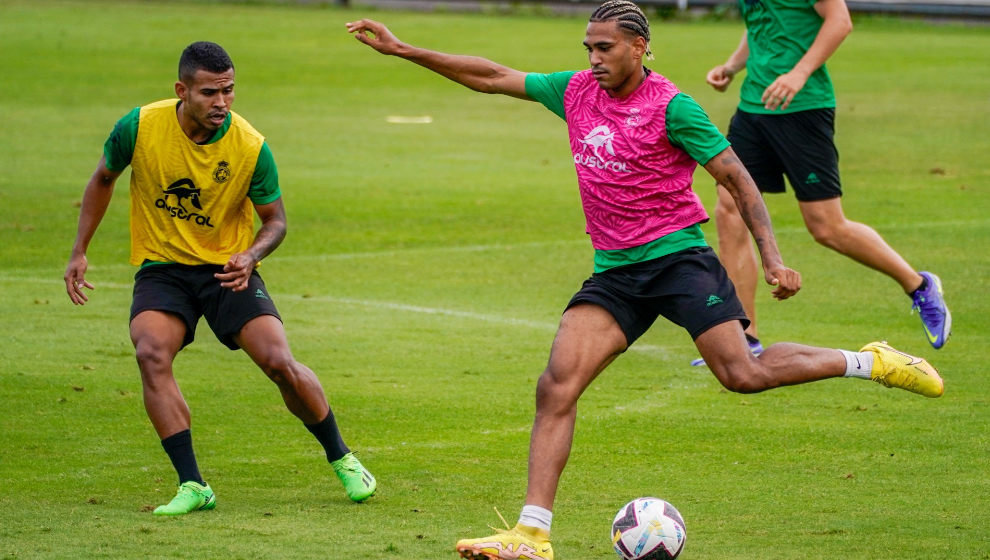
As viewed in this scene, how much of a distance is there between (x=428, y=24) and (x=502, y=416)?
30352 millimetres

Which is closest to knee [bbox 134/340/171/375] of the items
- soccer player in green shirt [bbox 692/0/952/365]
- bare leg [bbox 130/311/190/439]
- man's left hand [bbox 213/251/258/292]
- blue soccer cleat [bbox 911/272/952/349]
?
bare leg [bbox 130/311/190/439]

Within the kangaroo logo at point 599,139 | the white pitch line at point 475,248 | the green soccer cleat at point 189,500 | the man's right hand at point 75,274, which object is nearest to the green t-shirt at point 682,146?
the kangaroo logo at point 599,139

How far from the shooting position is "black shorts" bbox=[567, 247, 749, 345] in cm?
659

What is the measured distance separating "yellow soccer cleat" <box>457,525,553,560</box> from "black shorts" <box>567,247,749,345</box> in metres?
1.02

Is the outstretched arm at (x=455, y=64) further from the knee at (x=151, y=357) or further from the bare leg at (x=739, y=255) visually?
the bare leg at (x=739, y=255)

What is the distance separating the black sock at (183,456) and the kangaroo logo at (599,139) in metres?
2.33

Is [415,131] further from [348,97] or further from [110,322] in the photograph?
[110,322]

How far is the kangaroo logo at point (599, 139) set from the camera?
6.67m

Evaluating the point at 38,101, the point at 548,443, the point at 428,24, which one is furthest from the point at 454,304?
the point at 428,24

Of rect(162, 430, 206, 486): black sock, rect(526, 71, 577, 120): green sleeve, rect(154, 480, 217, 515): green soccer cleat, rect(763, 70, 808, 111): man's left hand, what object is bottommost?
rect(154, 480, 217, 515): green soccer cleat

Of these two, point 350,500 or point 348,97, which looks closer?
point 350,500

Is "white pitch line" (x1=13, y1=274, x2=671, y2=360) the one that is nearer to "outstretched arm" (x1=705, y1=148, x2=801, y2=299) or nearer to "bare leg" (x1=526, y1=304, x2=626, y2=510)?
"outstretched arm" (x1=705, y1=148, x2=801, y2=299)

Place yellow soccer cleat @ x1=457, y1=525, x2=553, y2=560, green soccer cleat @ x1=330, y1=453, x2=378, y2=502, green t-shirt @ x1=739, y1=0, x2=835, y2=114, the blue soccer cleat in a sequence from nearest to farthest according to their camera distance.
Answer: yellow soccer cleat @ x1=457, y1=525, x2=553, y2=560 → green soccer cleat @ x1=330, y1=453, x2=378, y2=502 → the blue soccer cleat → green t-shirt @ x1=739, y1=0, x2=835, y2=114

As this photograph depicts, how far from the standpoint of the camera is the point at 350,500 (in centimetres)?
715
